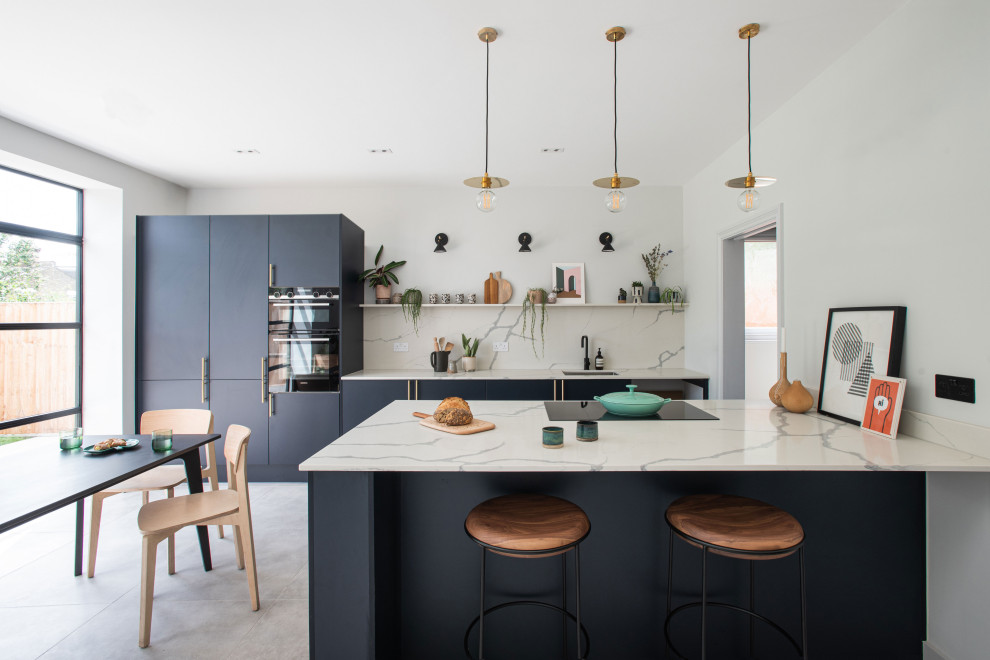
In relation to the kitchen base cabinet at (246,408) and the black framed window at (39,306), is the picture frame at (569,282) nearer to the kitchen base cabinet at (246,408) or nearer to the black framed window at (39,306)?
the kitchen base cabinet at (246,408)

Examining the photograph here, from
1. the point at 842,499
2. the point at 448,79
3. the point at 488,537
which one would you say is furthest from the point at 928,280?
the point at 448,79

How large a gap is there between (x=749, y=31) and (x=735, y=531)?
6.96 ft

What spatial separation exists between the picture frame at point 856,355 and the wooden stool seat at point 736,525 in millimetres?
860

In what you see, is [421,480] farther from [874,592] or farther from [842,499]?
[874,592]

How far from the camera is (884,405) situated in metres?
1.86

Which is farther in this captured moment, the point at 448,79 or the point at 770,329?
the point at 770,329

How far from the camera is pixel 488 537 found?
1451mm

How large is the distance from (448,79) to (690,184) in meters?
2.72

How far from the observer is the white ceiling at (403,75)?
6.60 ft

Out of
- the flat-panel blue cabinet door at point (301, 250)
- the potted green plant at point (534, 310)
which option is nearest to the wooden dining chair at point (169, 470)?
the flat-panel blue cabinet door at point (301, 250)

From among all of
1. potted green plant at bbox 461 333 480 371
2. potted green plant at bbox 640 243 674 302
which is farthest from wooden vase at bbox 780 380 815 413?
potted green plant at bbox 461 333 480 371

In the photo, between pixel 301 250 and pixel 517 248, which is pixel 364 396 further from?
pixel 517 248

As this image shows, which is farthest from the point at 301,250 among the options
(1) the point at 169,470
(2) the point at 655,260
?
(2) the point at 655,260

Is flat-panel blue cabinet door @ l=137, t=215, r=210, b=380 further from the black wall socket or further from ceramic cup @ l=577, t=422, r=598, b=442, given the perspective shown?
the black wall socket
